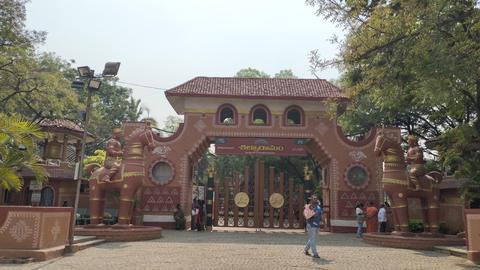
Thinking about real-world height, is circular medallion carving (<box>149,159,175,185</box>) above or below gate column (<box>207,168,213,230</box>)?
above

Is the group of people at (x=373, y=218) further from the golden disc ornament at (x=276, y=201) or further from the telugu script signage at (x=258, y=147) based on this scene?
the telugu script signage at (x=258, y=147)

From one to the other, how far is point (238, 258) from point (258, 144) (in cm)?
1134

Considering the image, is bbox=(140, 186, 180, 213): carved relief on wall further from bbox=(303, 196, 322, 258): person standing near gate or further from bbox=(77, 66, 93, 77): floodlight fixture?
bbox=(303, 196, 322, 258): person standing near gate

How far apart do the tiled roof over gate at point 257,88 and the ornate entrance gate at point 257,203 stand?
11.8 feet

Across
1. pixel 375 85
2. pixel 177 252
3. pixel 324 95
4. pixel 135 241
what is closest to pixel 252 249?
pixel 177 252

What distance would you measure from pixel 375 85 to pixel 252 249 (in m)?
5.95

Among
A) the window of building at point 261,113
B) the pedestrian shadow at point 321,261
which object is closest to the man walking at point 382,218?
the window of building at point 261,113

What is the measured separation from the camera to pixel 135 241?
14844 millimetres

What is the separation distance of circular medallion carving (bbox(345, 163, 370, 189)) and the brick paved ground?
7.35 meters

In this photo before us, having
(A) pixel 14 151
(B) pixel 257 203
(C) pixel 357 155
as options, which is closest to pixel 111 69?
(A) pixel 14 151

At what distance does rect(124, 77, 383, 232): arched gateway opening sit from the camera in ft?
68.2

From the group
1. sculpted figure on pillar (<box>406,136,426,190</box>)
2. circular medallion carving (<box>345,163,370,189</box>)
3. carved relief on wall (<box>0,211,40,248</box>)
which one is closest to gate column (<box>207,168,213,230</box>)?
circular medallion carving (<box>345,163,370,189</box>)

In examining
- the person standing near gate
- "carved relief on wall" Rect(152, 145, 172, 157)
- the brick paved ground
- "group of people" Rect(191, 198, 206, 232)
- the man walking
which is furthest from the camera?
"carved relief on wall" Rect(152, 145, 172, 157)

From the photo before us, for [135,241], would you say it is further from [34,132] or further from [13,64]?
[13,64]
